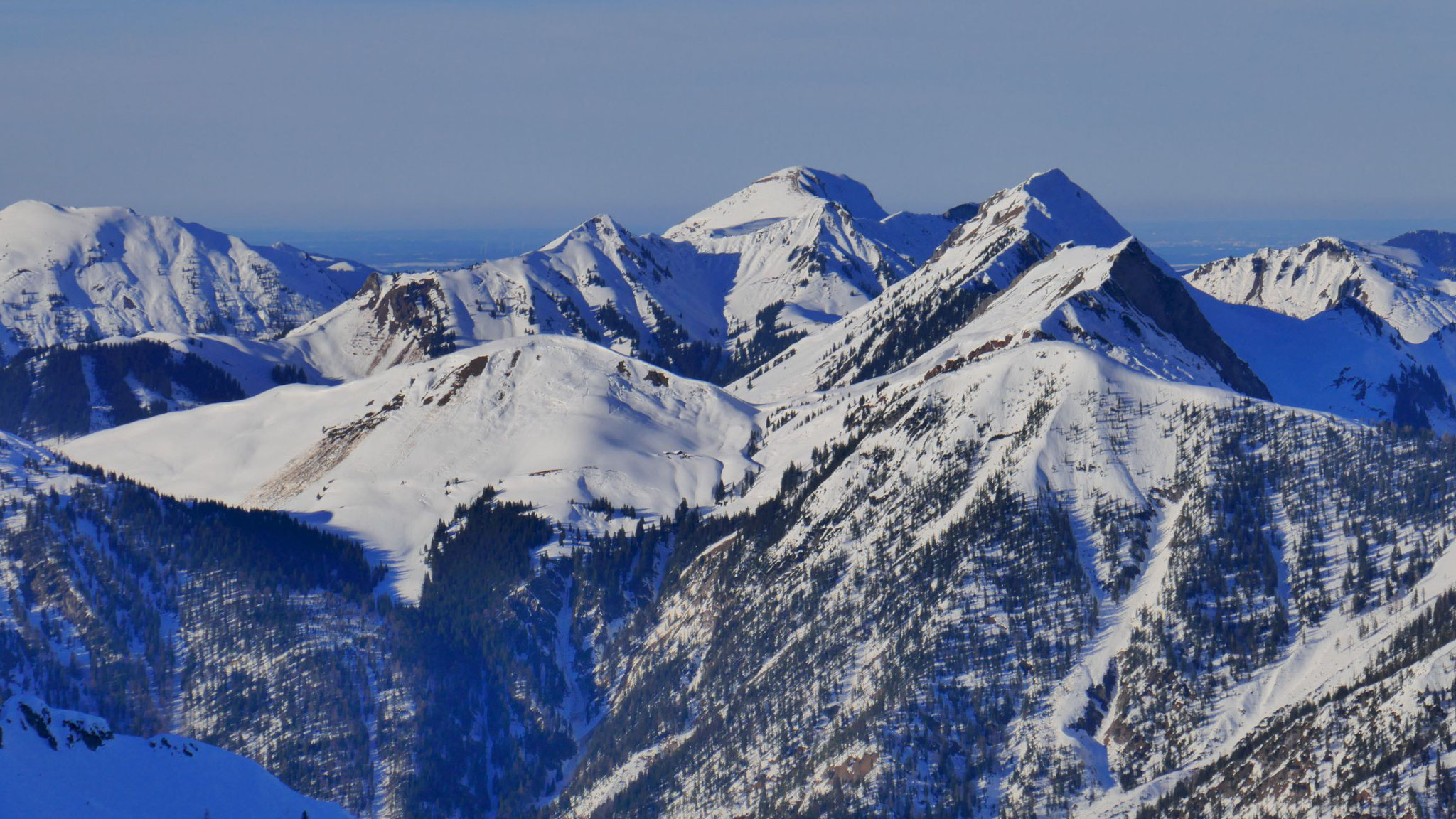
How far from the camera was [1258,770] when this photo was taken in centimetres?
18175

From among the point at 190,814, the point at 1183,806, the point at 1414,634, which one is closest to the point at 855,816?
the point at 1183,806

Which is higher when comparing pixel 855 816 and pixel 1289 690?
pixel 1289 690

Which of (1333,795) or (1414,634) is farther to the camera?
(1414,634)

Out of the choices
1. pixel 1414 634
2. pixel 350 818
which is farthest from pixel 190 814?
pixel 1414 634

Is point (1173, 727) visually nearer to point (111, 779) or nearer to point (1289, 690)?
point (1289, 690)

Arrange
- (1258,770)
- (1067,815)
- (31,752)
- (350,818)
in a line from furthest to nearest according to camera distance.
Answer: (1067,815) → (1258,770) → (350,818) → (31,752)

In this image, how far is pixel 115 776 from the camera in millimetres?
149250

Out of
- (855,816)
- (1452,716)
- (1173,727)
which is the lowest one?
(855,816)

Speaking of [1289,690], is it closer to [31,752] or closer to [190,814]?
[190,814]

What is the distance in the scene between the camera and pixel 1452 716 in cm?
17100

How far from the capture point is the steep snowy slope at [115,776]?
141375 millimetres

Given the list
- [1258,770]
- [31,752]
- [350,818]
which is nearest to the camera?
[31,752]

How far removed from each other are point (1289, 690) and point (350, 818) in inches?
3890

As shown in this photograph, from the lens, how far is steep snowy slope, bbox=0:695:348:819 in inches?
5566
